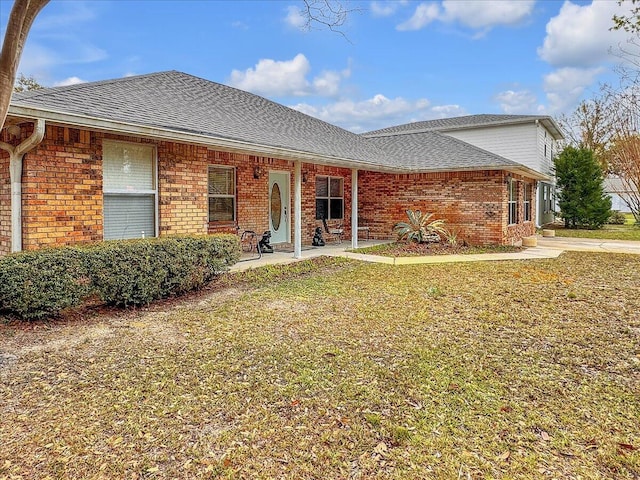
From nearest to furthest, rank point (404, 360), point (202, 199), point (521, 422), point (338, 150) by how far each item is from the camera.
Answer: point (521, 422)
point (404, 360)
point (202, 199)
point (338, 150)

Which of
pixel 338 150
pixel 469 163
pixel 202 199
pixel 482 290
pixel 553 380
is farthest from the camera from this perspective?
pixel 469 163

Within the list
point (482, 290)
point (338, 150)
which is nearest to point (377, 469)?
point (482, 290)

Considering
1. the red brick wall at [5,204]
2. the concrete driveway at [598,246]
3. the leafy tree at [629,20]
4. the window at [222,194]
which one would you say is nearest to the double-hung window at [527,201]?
the concrete driveway at [598,246]

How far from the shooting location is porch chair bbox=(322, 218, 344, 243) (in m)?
14.2

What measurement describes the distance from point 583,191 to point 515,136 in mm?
4760

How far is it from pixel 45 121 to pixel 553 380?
6.61 meters

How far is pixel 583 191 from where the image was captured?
22.6 m

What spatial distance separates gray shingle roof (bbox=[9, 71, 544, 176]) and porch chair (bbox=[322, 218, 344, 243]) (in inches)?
101

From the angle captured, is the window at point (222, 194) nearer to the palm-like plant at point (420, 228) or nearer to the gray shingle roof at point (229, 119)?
the gray shingle roof at point (229, 119)

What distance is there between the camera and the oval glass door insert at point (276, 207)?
12688mm

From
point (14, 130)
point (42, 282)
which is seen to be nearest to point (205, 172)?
point (14, 130)

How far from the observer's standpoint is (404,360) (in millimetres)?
4355

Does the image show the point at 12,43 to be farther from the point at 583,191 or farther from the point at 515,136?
the point at 583,191

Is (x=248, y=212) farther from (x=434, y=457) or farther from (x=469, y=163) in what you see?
(x=434, y=457)
